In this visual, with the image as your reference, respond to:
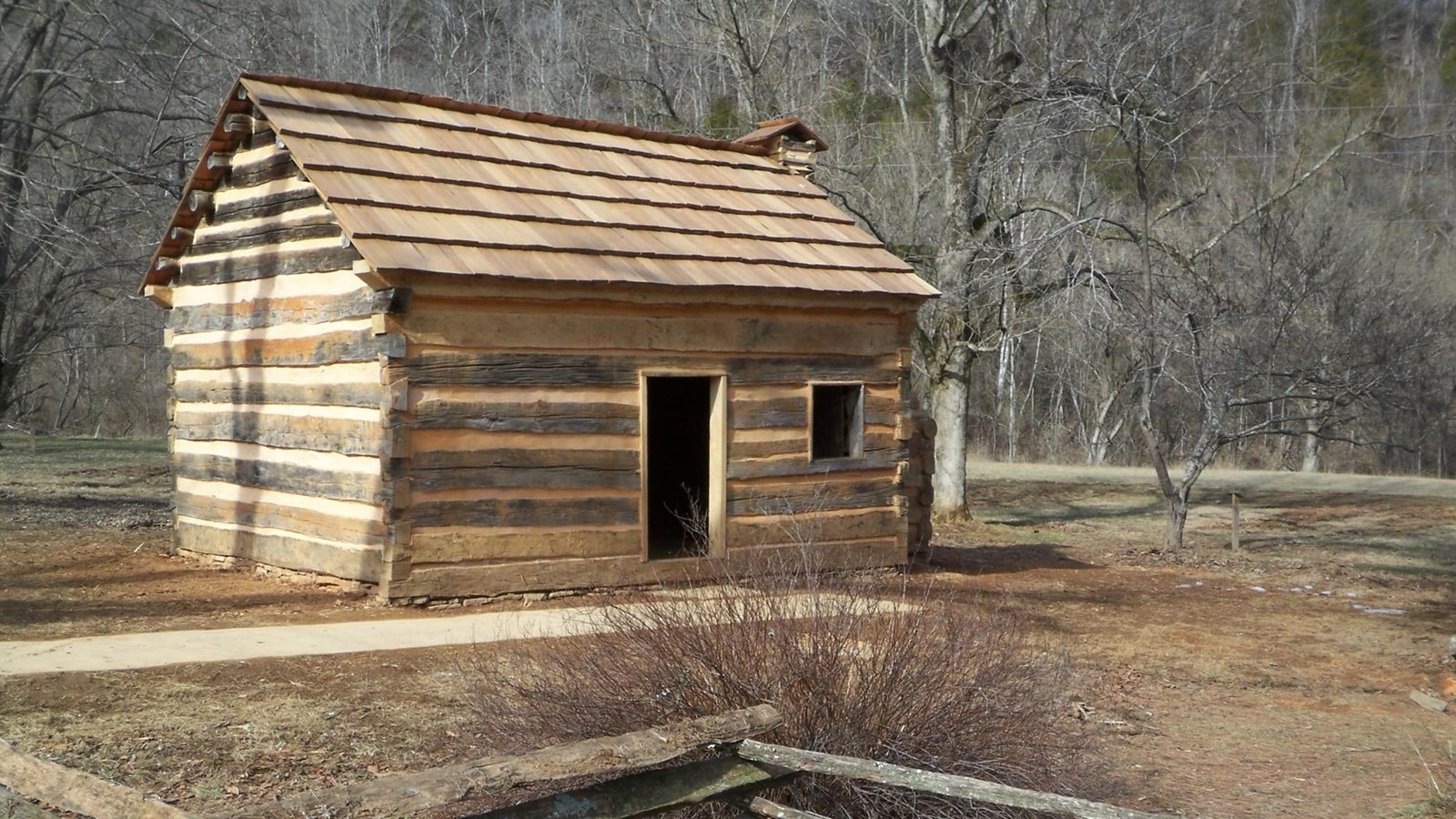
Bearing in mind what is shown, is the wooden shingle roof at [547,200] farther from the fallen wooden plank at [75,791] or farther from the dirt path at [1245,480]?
the dirt path at [1245,480]

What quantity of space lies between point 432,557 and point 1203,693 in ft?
18.6

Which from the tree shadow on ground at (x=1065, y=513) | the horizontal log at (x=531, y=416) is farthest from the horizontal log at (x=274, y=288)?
the tree shadow on ground at (x=1065, y=513)

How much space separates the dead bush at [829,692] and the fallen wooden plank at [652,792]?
1.17 feet

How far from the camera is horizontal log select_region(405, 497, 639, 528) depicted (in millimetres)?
10430

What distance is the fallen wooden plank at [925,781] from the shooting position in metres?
4.82

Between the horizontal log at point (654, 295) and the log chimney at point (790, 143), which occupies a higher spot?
the log chimney at point (790, 143)

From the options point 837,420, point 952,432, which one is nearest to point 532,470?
point 837,420

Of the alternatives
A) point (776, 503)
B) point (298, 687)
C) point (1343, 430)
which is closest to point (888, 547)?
point (776, 503)

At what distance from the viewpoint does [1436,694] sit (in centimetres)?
952

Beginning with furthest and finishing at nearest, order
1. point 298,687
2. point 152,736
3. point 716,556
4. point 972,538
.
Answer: point 972,538 → point 716,556 → point 298,687 → point 152,736

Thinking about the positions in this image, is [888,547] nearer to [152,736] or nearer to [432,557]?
[432,557]

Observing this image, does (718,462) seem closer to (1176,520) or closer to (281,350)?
(281,350)

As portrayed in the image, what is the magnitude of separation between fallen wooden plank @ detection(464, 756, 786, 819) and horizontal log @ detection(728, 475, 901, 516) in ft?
20.9

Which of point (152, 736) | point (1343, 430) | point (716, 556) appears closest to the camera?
point (152, 736)
